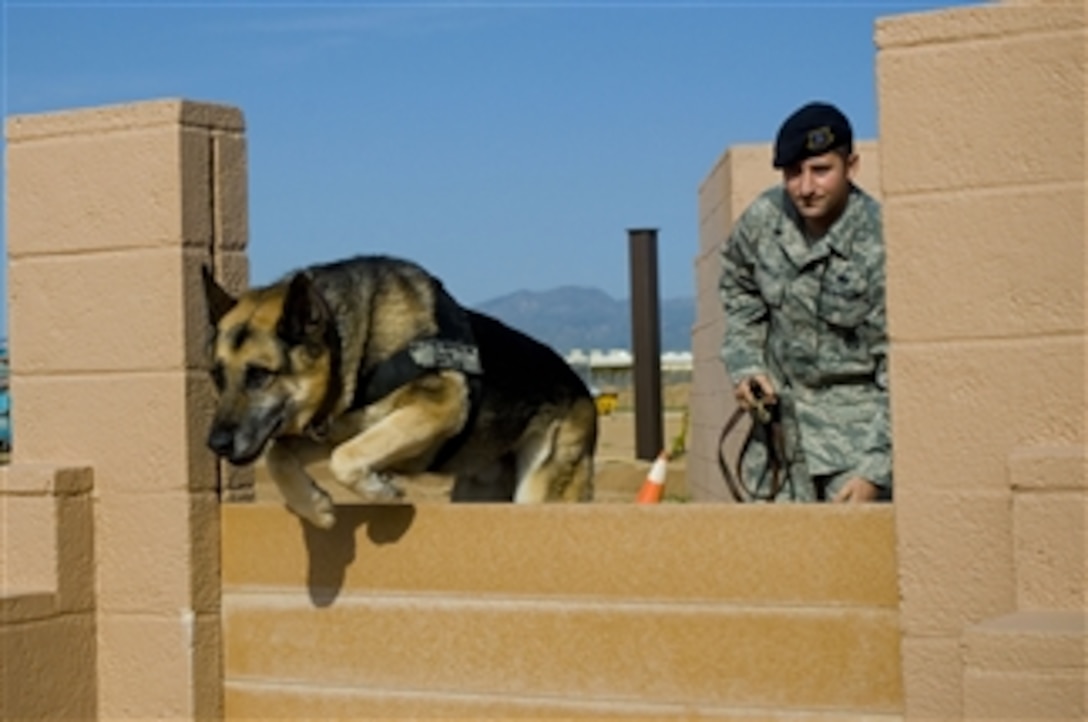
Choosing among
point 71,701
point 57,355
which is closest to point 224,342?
point 57,355

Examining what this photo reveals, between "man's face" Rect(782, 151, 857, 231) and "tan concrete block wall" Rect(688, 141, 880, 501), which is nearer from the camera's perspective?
"man's face" Rect(782, 151, 857, 231)

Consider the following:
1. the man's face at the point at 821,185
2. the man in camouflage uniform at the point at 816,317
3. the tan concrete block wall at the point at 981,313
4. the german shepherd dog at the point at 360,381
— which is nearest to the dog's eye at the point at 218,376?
the german shepherd dog at the point at 360,381

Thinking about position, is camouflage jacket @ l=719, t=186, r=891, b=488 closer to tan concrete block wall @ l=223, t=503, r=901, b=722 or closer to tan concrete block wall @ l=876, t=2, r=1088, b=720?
tan concrete block wall @ l=223, t=503, r=901, b=722

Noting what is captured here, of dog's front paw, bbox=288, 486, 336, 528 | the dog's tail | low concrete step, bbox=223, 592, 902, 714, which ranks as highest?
the dog's tail

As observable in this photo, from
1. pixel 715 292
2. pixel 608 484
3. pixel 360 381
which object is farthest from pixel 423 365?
pixel 608 484

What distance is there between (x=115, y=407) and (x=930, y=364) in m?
2.76

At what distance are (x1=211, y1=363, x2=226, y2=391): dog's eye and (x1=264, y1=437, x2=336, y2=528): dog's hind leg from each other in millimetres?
276

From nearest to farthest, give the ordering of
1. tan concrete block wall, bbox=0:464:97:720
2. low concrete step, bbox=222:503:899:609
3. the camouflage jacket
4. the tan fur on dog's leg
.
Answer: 1. low concrete step, bbox=222:503:899:609
2. the tan fur on dog's leg
3. the camouflage jacket
4. tan concrete block wall, bbox=0:464:97:720

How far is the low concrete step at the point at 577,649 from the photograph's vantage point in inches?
227

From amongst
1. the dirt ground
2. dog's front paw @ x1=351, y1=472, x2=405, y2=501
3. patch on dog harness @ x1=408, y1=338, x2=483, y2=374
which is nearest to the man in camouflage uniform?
patch on dog harness @ x1=408, y1=338, x2=483, y2=374

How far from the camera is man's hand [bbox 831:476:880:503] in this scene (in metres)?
6.34

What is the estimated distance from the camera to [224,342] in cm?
641

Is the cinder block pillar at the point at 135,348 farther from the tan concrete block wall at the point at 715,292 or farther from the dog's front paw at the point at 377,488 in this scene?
the tan concrete block wall at the point at 715,292

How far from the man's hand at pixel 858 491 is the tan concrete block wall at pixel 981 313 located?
778mm
